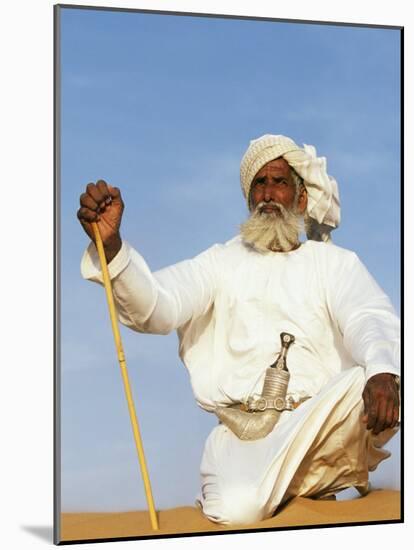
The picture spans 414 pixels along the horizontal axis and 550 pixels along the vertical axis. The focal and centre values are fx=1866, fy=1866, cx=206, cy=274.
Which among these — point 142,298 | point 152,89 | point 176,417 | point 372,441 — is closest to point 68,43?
point 152,89

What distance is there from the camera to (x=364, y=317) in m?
8.62

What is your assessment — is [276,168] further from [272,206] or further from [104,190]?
[104,190]

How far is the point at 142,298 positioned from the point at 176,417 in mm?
576

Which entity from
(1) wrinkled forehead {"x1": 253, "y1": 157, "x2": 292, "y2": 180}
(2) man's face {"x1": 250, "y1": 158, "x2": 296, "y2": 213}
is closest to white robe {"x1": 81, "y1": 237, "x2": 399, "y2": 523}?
(2) man's face {"x1": 250, "y1": 158, "x2": 296, "y2": 213}

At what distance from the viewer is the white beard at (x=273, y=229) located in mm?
8602

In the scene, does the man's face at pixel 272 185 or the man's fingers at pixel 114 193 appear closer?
the man's fingers at pixel 114 193

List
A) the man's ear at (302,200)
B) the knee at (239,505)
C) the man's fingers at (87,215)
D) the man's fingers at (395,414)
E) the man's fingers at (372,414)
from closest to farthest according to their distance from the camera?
1. the man's fingers at (87,215)
2. the knee at (239,505)
3. the man's fingers at (372,414)
4. the man's fingers at (395,414)
5. the man's ear at (302,200)

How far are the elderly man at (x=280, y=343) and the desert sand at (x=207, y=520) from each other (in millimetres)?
61

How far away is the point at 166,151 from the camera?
27.7 ft

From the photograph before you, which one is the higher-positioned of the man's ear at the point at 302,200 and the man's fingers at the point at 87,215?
the man's ear at the point at 302,200

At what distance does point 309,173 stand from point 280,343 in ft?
2.64

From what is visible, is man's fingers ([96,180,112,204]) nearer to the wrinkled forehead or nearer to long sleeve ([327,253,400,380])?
the wrinkled forehead

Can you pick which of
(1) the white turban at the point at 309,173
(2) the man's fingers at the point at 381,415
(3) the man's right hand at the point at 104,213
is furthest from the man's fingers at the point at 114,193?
(2) the man's fingers at the point at 381,415

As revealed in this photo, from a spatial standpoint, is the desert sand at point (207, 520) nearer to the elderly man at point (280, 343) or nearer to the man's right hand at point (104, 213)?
the elderly man at point (280, 343)
